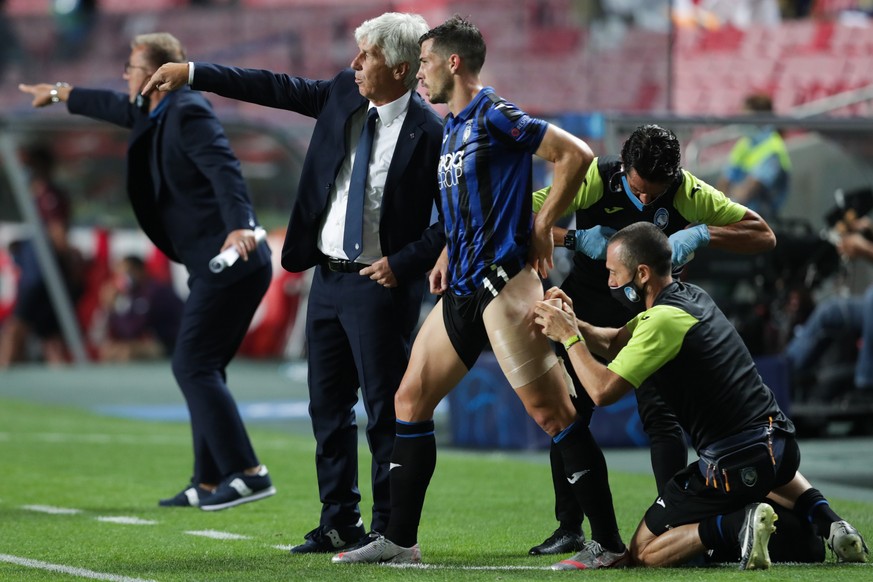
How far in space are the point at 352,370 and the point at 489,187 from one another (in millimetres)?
1169

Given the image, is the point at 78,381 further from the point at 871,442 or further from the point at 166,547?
the point at 166,547

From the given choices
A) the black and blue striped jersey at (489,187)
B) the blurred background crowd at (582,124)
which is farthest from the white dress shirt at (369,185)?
the blurred background crowd at (582,124)

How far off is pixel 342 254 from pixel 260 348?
1445cm

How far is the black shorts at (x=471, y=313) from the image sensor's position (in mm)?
5930

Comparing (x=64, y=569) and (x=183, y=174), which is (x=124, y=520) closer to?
(x=64, y=569)

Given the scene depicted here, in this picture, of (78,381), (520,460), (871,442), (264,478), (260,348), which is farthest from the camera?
(260,348)

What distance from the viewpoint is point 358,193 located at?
21.0 ft

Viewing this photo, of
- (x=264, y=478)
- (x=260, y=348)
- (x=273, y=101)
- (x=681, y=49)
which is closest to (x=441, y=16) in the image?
(x=681, y=49)

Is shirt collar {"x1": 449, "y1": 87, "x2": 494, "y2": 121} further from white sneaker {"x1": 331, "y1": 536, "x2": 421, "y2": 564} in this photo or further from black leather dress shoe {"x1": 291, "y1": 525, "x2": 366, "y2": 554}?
black leather dress shoe {"x1": 291, "y1": 525, "x2": 366, "y2": 554}

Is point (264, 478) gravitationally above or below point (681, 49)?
below

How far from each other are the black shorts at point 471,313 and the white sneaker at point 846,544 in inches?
60.8

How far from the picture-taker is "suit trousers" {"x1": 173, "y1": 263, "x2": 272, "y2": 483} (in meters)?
8.14

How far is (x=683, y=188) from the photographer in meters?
6.56

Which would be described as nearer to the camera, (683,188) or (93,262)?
(683,188)
